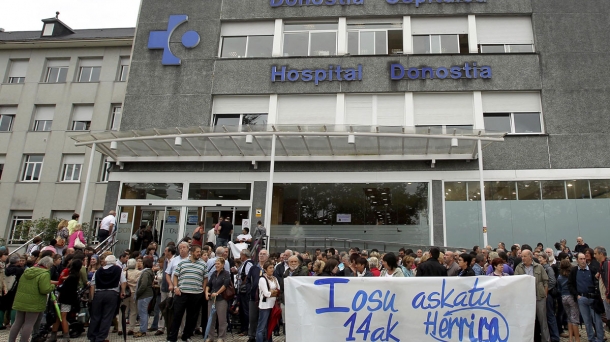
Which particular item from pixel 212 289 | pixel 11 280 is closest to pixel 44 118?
pixel 11 280

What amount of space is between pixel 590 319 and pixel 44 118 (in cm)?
2955

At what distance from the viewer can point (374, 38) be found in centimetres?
1973

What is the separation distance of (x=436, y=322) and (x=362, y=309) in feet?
3.55

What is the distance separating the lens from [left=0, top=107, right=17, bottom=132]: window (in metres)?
27.4

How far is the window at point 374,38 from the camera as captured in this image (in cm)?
1947

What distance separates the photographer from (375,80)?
736 inches

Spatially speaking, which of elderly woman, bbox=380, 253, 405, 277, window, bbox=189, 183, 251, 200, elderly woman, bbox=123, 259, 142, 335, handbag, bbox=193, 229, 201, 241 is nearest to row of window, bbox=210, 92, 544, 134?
window, bbox=189, 183, 251, 200

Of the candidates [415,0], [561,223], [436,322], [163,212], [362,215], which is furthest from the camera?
[415,0]

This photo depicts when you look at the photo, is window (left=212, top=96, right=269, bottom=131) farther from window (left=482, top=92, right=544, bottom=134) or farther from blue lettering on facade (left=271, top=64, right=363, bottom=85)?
window (left=482, top=92, right=544, bottom=134)

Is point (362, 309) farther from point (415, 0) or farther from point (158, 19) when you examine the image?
point (158, 19)

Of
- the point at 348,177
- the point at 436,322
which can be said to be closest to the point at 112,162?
the point at 348,177

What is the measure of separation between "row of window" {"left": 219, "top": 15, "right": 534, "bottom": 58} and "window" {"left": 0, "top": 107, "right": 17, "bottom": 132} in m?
16.3

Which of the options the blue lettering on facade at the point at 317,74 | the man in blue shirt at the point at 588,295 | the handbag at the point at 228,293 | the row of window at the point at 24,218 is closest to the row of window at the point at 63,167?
the row of window at the point at 24,218

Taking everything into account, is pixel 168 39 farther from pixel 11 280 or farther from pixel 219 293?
pixel 219 293
